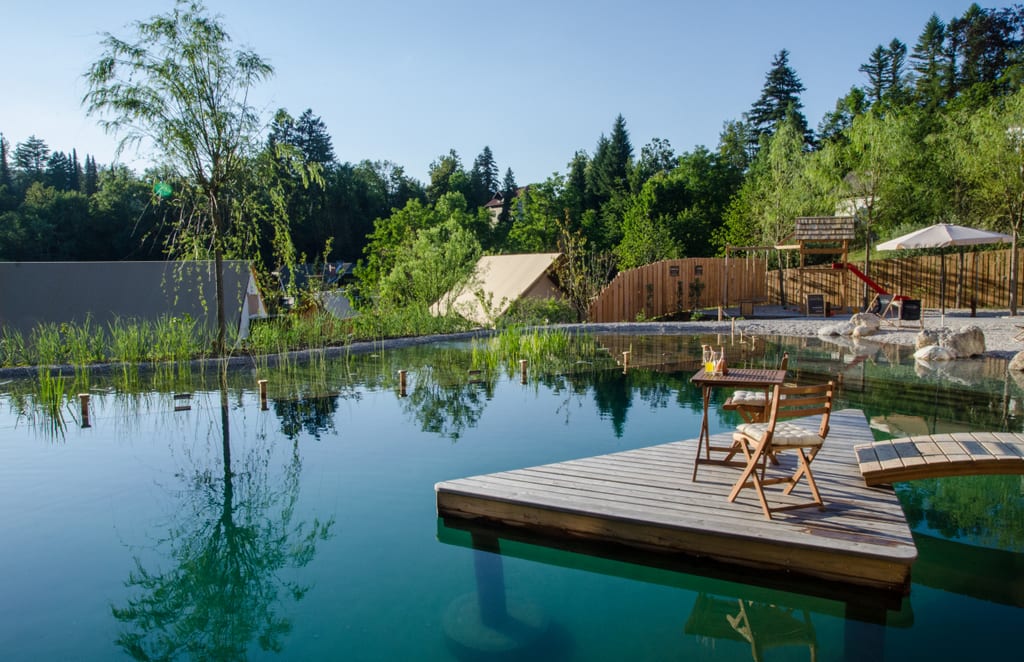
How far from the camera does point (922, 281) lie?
19859 mm

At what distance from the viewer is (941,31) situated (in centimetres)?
4547

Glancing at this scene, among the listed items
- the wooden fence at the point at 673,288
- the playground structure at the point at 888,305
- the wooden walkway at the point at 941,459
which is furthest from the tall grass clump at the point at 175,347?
the playground structure at the point at 888,305

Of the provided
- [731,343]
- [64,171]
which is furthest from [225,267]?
[64,171]

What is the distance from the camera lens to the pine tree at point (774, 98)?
4688 cm

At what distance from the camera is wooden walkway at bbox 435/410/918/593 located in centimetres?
370

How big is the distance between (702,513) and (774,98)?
49.2 m

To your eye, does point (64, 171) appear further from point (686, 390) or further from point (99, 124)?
point (686, 390)

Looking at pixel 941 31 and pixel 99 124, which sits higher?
pixel 941 31

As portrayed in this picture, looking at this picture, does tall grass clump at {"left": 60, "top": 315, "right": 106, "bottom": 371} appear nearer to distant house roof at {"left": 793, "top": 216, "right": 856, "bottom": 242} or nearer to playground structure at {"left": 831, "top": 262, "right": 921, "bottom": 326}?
playground structure at {"left": 831, "top": 262, "right": 921, "bottom": 326}

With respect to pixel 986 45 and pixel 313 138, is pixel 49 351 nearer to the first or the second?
pixel 313 138

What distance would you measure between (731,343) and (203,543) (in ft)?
36.9

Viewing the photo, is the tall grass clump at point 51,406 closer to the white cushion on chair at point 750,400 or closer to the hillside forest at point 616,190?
the hillside forest at point 616,190

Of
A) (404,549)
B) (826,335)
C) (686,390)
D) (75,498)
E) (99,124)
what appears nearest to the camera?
(404,549)

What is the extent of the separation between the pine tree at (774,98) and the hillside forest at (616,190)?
0.10 metres
